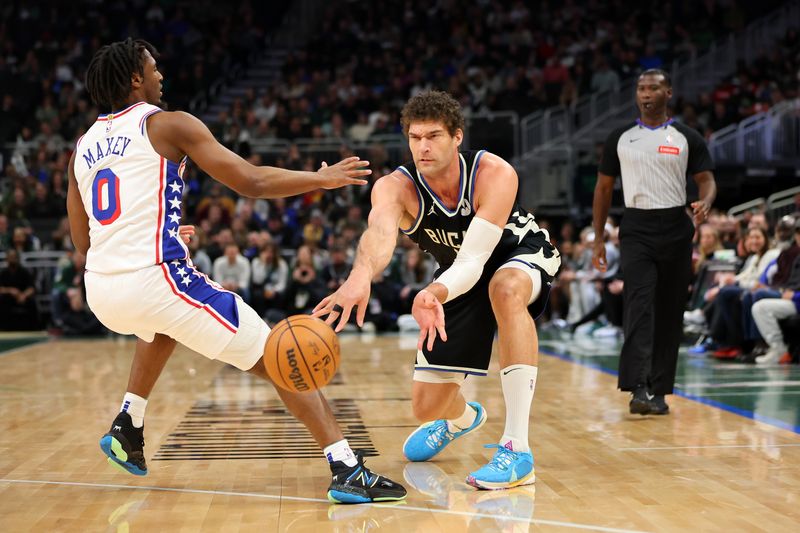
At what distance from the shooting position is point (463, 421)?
5305 mm

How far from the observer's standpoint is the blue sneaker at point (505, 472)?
14.3ft

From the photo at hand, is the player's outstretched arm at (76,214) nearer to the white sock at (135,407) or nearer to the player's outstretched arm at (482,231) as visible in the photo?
the white sock at (135,407)

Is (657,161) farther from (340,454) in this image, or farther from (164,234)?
(164,234)

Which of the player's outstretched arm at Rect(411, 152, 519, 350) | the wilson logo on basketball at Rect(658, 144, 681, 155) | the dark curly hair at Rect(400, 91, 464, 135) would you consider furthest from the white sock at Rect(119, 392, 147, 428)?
the wilson logo on basketball at Rect(658, 144, 681, 155)

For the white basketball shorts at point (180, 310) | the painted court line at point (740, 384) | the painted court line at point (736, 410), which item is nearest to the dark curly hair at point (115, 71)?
the white basketball shorts at point (180, 310)

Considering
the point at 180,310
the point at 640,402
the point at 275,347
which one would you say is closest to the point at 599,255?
the point at 640,402

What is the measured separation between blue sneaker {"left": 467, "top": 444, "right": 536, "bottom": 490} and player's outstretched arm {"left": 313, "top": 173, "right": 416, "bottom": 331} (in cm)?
85

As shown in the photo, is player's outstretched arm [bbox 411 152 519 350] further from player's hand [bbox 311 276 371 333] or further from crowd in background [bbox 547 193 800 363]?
crowd in background [bbox 547 193 800 363]

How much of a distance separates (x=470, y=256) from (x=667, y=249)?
2432 millimetres

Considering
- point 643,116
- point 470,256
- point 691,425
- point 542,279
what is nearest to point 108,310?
point 470,256

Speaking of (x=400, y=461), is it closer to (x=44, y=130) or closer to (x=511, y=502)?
(x=511, y=502)

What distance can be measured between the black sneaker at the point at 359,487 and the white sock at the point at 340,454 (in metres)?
0.02

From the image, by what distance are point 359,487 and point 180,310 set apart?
1031 mm

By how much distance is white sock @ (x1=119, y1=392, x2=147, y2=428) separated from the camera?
4629mm
